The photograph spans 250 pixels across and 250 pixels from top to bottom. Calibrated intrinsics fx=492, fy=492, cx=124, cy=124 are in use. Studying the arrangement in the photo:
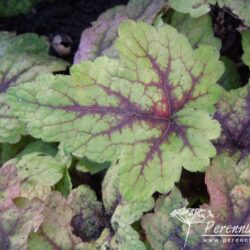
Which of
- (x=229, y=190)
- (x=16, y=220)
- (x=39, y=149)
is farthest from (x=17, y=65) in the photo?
(x=229, y=190)

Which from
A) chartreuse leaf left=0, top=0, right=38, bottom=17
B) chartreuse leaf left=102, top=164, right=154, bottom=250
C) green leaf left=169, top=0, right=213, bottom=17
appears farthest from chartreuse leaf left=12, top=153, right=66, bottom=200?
chartreuse leaf left=0, top=0, right=38, bottom=17

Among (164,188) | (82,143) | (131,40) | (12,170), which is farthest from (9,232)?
(131,40)

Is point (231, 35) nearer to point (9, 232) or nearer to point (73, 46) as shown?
point (73, 46)

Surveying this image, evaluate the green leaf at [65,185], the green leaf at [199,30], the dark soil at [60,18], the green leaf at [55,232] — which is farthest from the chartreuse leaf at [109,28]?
the green leaf at [55,232]

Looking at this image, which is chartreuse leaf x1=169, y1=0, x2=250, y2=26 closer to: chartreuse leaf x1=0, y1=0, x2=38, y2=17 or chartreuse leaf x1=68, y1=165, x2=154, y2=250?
chartreuse leaf x1=68, y1=165, x2=154, y2=250

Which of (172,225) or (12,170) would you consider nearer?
(172,225)

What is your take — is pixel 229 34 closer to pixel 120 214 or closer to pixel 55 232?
pixel 120 214
